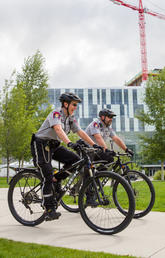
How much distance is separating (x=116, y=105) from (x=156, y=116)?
4498 cm

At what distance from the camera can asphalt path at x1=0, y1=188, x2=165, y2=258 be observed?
3254 mm

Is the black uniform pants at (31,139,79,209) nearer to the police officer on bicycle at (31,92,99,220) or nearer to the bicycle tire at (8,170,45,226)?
the police officer on bicycle at (31,92,99,220)

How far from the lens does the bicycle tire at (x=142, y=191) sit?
4.84 metres

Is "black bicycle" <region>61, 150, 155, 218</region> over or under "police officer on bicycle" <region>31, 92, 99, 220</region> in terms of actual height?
under

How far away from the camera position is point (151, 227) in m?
4.18

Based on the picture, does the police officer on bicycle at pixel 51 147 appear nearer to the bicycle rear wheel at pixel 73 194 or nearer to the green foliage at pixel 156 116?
the bicycle rear wheel at pixel 73 194

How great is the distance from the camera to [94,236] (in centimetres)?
382

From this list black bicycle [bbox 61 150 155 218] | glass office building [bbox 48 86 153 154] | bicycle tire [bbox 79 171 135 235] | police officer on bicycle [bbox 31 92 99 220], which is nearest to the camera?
bicycle tire [bbox 79 171 135 235]

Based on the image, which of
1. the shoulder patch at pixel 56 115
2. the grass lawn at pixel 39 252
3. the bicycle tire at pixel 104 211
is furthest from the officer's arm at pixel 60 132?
the grass lawn at pixel 39 252

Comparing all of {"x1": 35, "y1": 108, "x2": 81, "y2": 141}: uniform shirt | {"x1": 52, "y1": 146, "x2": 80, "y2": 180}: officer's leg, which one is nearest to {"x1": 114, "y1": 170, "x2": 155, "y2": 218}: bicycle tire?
{"x1": 52, "y1": 146, "x2": 80, "y2": 180}: officer's leg

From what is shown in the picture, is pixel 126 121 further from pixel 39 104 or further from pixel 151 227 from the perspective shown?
pixel 151 227

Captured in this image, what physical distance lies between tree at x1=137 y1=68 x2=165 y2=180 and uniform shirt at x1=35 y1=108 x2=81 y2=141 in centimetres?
2435

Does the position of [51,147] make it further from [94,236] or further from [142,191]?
[142,191]

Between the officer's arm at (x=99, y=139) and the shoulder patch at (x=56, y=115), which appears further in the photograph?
the officer's arm at (x=99, y=139)
